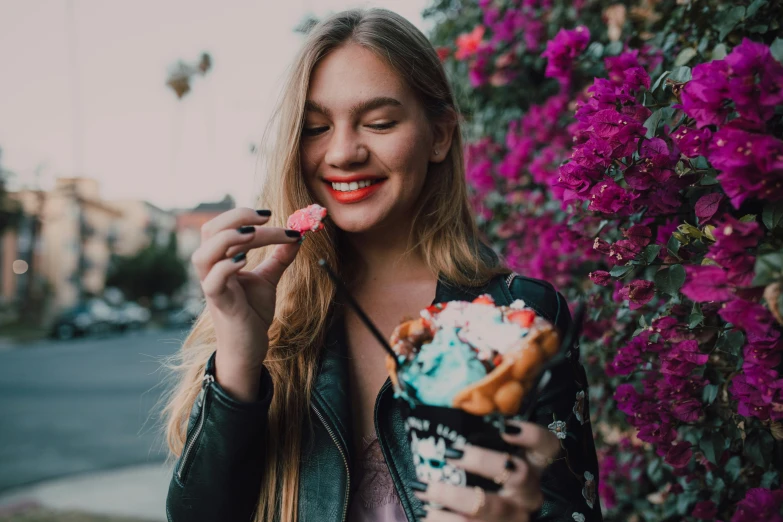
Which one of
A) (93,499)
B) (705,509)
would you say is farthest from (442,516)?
(93,499)

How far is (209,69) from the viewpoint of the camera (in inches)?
526

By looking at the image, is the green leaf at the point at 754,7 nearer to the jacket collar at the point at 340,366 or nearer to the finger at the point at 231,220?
the jacket collar at the point at 340,366

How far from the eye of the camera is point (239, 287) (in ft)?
4.02

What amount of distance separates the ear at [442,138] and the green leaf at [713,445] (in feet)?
3.31

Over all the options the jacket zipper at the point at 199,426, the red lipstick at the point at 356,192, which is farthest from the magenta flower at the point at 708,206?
the jacket zipper at the point at 199,426

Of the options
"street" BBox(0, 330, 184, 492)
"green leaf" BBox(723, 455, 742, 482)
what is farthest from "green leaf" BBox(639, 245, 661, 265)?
"street" BBox(0, 330, 184, 492)

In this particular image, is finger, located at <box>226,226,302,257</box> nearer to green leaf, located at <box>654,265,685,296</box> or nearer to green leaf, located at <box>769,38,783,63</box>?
green leaf, located at <box>654,265,685,296</box>

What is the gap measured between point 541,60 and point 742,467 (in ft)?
7.03

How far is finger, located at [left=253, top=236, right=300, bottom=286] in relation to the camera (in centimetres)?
131

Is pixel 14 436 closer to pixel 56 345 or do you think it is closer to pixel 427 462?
pixel 427 462

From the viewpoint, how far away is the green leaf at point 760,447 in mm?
1230

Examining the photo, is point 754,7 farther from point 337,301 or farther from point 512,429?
point 337,301

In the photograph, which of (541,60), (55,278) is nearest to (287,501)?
(541,60)

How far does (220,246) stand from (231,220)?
6cm
